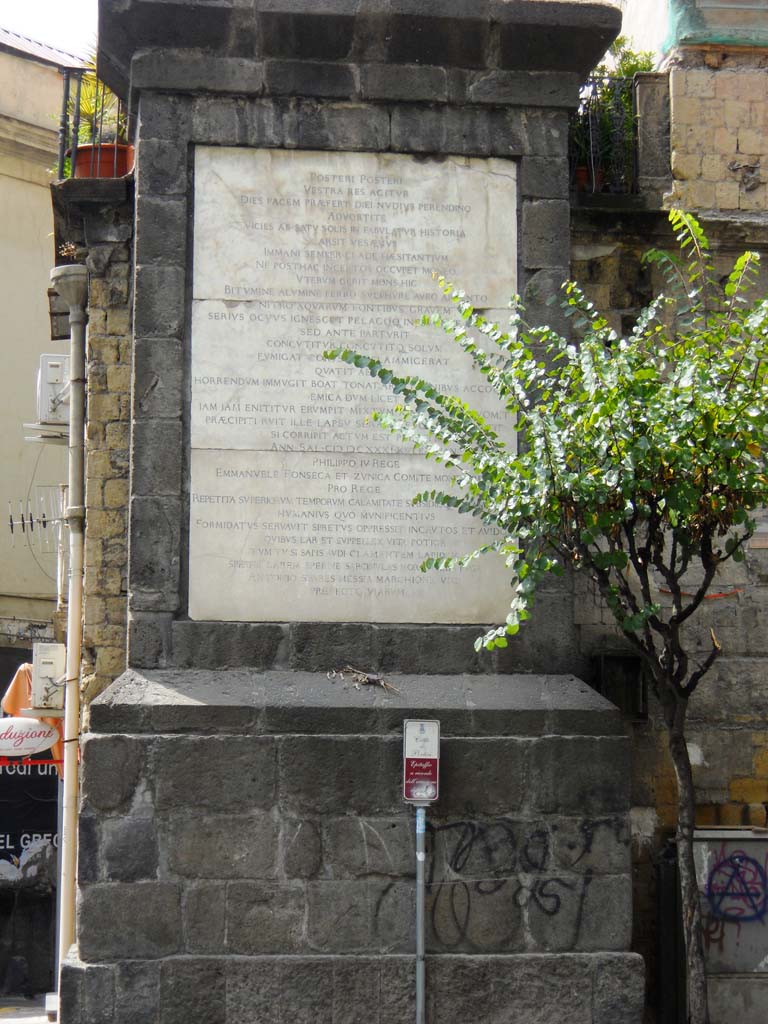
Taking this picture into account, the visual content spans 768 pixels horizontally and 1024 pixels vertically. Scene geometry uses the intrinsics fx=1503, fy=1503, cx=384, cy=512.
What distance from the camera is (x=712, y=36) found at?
31.6 feet

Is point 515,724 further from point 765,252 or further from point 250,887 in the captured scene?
point 765,252

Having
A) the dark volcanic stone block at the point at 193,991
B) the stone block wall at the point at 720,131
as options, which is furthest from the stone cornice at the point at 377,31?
the dark volcanic stone block at the point at 193,991

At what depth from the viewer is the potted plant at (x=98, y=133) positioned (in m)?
9.48

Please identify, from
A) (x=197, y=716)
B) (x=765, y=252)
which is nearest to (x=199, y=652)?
(x=197, y=716)

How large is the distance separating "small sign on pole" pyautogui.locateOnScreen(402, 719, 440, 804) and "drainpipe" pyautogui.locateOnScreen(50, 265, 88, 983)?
3.51 metres

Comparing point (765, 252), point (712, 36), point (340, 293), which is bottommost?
point (340, 293)

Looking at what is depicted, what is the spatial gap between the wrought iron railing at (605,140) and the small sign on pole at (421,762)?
385cm

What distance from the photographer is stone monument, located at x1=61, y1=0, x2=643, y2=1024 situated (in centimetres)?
737

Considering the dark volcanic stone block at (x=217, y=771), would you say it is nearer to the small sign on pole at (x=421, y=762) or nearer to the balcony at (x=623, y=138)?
the small sign on pole at (x=421, y=762)

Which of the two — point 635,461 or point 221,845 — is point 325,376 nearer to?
point 635,461

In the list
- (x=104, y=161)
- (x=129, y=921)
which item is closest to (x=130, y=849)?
(x=129, y=921)

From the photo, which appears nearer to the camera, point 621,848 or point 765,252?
point 621,848

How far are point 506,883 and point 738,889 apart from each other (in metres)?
1.80

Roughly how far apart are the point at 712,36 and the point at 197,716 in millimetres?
5519
